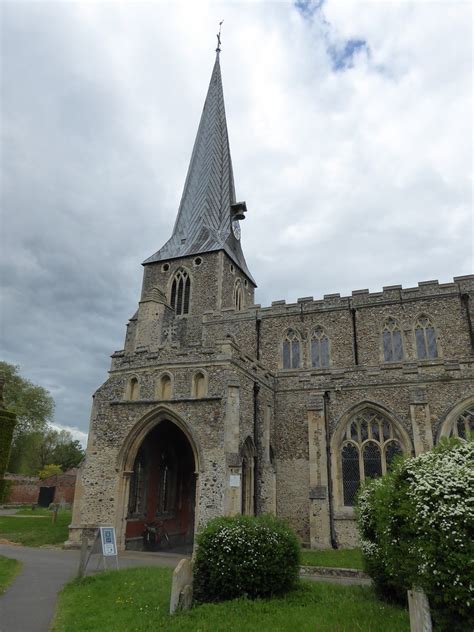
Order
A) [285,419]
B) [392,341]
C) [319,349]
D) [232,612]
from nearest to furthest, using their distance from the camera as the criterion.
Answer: [232,612] < [285,419] < [392,341] < [319,349]

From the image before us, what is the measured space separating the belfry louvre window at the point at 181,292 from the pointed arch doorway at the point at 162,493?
1105cm

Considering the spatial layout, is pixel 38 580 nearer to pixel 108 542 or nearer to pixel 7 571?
pixel 7 571

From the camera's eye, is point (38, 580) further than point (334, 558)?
No

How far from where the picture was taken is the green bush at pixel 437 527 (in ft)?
17.4

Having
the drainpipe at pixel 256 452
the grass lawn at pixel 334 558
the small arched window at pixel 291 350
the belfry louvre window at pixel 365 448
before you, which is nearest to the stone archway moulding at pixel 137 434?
the drainpipe at pixel 256 452

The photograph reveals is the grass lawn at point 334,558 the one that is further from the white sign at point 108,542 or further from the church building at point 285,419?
the white sign at point 108,542

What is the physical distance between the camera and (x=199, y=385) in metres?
16.6

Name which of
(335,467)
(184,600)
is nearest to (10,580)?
(184,600)

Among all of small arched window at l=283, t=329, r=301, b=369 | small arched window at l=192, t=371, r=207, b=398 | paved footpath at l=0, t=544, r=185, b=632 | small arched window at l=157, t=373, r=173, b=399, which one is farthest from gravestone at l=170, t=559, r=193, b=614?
small arched window at l=283, t=329, r=301, b=369

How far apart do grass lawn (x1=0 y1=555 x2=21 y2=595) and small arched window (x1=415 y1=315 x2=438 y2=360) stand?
1875cm

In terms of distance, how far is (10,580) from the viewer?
1034 cm

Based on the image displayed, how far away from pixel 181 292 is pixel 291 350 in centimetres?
944

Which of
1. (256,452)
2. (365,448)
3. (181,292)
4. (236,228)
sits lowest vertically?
(256,452)

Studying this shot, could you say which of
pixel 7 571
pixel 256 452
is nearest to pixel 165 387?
pixel 256 452
